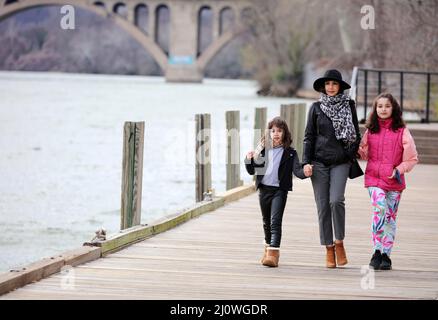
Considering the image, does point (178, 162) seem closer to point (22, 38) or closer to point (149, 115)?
point (149, 115)

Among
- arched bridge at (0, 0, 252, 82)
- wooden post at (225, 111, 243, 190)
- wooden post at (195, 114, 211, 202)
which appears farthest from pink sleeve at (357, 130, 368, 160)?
arched bridge at (0, 0, 252, 82)

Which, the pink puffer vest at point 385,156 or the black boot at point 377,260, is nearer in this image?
the pink puffer vest at point 385,156

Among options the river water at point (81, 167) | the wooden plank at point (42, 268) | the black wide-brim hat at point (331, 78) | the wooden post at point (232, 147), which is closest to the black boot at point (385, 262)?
the black wide-brim hat at point (331, 78)

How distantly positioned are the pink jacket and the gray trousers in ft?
0.55

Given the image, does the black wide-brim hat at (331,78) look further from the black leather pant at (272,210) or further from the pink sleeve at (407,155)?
the black leather pant at (272,210)

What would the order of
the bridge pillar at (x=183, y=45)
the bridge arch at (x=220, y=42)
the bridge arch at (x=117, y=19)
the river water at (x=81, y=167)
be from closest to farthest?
the river water at (x=81, y=167)
the bridge arch at (x=117, y=19)
the bridge arch at (x=220, y=42)
the bridge pillar at (x=183, y=45)

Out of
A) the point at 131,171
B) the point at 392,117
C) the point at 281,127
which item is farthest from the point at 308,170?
the point at 131,171

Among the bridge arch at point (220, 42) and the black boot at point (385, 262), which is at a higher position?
the bridge arch at point (220, 42)

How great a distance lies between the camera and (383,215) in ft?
21.9

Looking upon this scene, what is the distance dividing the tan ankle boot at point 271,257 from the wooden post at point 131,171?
2.34 meters

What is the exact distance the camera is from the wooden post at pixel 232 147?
12586 millimetres

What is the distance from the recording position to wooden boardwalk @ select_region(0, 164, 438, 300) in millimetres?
5867

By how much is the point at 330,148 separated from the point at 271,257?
2.56 feet

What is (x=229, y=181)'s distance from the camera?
12.7 m
